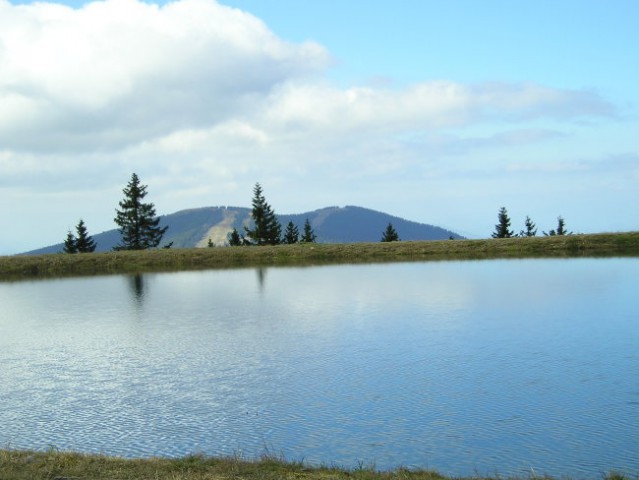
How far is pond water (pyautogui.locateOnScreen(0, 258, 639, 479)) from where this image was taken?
43.1ft

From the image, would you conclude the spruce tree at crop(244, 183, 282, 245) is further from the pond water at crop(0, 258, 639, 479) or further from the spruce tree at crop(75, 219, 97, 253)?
the pond water at crop(0, 258, 639, 479)

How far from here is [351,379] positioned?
59.9 feet

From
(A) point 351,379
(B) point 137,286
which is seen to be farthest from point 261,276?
(A) point 351,379

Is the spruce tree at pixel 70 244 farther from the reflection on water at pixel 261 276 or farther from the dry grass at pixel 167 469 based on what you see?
the dry grass at pixel 167 469

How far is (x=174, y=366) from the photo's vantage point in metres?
21.0

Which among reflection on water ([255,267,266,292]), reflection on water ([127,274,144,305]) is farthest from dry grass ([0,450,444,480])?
reflection on water ([255,267,266,292])

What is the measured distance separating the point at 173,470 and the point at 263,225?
8297cm

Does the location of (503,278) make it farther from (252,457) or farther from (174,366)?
(252,457)

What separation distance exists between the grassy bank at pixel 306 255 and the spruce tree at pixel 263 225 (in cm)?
1784

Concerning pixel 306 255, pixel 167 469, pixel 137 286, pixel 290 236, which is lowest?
pixel 167 469

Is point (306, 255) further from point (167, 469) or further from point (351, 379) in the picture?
point (167, 469)

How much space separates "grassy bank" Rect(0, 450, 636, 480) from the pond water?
1049 millimetres

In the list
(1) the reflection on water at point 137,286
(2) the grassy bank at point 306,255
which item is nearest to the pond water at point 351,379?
(1) the reflection on water at point 137,286

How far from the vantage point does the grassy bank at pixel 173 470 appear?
35.0ft
